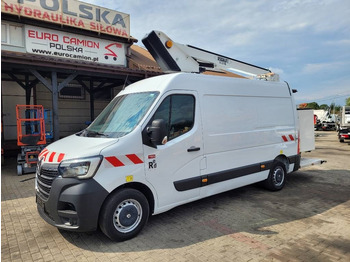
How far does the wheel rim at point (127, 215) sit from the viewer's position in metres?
3.48

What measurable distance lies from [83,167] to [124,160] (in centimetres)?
54

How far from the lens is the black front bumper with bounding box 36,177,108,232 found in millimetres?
3178

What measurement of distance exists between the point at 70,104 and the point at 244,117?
10162 millimetres

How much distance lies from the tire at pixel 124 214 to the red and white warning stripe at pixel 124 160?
1.24 ft

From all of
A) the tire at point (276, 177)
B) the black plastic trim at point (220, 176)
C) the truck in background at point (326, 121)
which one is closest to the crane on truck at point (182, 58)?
the tire at point (276, 177)

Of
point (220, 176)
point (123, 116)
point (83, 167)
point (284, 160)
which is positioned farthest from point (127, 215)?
point (284, 160)

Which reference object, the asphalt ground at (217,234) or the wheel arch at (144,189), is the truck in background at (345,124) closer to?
the asphalt ground at (217,234)

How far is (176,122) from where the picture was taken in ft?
13.3

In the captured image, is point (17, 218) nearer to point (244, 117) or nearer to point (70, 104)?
point (244, 117)

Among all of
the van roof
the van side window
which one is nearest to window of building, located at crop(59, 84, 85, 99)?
the van roof

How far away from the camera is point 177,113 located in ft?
13.3

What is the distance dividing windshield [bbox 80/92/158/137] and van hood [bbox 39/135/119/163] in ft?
0.66

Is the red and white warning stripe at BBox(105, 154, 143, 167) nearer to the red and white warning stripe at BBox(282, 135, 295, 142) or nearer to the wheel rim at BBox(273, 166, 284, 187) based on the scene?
the wheel rim at BBox(273, 166, 284, 187)

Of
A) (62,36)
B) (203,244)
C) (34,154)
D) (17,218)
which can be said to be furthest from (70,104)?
(203,244)
